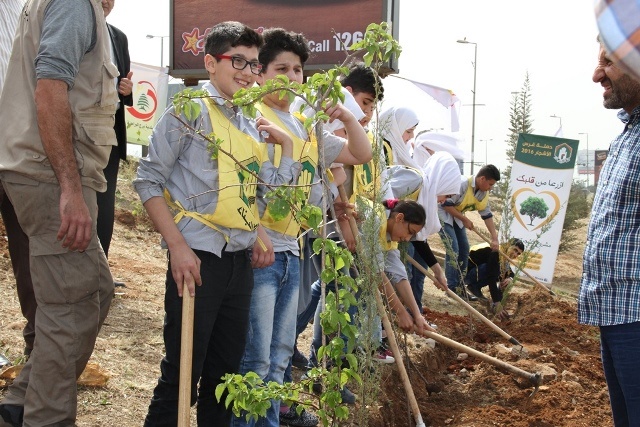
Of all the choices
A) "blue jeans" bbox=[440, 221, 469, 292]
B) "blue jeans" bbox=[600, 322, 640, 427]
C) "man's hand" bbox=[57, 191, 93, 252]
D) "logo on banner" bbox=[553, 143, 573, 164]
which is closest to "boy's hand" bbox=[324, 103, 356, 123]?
"man's hand" bbox=[57, 191, 93, 252]

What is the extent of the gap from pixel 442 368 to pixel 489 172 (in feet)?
12.2

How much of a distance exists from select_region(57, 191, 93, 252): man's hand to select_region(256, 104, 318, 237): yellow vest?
84cm

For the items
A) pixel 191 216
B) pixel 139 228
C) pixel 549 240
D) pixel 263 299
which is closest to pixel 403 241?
pixel 263 299

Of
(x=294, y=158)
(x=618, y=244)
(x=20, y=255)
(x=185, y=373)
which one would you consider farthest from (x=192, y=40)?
(x=618, y=244)

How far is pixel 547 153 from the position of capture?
1185 centimetres

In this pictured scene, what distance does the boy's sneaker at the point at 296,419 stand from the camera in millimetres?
4219

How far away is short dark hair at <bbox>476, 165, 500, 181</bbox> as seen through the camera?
982 cm

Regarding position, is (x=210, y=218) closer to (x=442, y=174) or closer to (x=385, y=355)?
(x=385, y=355)

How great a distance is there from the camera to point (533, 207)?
1175cm

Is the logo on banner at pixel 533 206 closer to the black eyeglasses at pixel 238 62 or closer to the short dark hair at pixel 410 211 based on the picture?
the short dark hair at pixel 410 211

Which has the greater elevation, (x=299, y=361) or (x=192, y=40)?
(x=192, y=40)

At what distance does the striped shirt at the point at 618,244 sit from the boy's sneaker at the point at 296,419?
68.9 inches

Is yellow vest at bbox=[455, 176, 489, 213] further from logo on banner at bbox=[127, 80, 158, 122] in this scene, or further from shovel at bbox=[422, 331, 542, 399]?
logo on banner at bbox=[127, 80, 158, 122]

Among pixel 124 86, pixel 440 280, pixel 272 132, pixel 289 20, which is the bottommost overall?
pixel 440 280
